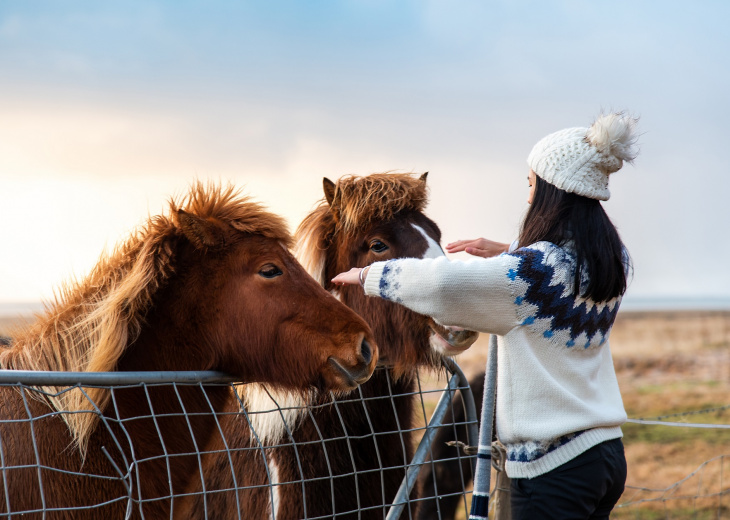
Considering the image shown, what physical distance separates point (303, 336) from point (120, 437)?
0.72 m

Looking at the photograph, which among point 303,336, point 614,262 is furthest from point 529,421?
point 303,336

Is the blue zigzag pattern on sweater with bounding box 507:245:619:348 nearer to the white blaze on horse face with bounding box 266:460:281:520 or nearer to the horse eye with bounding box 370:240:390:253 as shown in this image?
the horse eye with bounding box 370:240:390:253

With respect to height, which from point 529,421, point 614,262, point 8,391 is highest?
point 614,262

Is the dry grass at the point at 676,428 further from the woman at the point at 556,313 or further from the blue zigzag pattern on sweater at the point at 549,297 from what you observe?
the blue zigzag pattern on sweater at the point at 549,297

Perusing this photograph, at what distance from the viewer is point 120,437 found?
239cm

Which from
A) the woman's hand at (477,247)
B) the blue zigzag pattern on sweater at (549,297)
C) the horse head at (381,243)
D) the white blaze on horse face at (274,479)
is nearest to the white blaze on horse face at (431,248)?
the horse head at (381,243)

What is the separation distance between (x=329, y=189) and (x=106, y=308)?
1496 millimetres

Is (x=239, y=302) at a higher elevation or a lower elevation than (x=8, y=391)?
higher

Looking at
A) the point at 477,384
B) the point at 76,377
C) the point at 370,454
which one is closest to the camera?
the point at 76,377

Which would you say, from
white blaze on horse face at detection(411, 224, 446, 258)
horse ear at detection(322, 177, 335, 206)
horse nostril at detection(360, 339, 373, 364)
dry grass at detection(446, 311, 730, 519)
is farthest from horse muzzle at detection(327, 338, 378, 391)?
dry grass at detection(446, 311, 730, 519)

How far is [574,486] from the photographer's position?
2.28 m

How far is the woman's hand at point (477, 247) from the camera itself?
284 centimetres

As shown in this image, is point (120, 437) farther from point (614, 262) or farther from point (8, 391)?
point (614, 262)

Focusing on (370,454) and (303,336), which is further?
(370,454)
